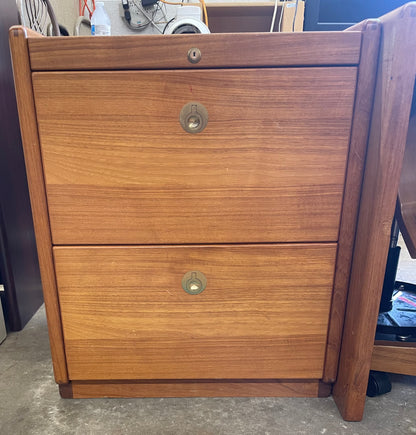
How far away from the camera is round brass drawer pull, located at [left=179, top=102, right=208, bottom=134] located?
0.50m

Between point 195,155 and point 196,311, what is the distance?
0.27m

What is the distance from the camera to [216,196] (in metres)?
0.53

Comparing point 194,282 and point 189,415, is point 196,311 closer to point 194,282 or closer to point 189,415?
point 194,282

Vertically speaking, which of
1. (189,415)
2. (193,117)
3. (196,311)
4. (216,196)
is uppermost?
(193,117)

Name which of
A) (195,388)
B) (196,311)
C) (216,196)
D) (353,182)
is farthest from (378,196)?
(195,388)

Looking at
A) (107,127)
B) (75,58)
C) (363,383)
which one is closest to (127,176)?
(107,127)

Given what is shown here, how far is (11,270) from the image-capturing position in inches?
33.2

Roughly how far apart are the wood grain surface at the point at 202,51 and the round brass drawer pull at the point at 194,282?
0.33 metres

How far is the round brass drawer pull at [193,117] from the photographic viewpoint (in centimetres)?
50

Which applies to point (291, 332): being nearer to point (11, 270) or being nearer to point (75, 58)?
point (75, 58)

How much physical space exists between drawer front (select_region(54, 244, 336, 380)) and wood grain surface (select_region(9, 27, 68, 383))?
16 millimetres

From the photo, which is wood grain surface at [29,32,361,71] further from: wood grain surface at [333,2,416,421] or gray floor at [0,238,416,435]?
gray floor at [0,238,416,435]

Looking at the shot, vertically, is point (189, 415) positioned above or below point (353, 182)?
below

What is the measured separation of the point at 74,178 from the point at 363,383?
0.59 m
